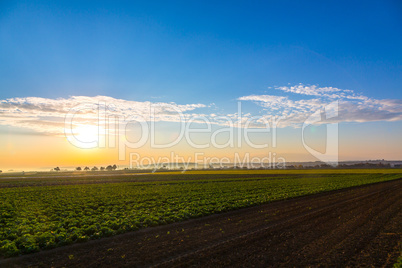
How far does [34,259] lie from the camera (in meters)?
11.3

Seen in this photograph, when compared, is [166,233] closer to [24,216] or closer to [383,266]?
[383,266]

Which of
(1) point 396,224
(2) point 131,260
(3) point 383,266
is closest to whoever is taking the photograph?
(3) point 383,266

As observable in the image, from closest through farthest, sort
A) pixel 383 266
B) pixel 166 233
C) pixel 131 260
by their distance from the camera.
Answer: pixel 383 266 → pixel 131 260 → pixel 166 233

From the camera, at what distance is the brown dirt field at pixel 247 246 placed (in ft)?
34.1

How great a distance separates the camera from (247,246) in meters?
12.1

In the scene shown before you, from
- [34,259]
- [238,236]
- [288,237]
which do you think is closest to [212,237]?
[238,236]

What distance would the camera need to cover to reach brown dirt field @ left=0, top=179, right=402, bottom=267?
1039 cm

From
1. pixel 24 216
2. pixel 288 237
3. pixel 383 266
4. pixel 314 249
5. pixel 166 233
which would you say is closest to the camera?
pixel 383 266

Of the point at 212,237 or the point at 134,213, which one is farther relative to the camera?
the point at 134,213

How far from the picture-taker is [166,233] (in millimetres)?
15211

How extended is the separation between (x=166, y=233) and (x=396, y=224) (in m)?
13.9

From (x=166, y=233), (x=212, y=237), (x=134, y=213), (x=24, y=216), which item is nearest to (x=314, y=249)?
(x=212, y=237)

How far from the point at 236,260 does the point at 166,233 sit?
233 inches

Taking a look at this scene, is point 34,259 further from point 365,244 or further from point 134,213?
point 365,244
